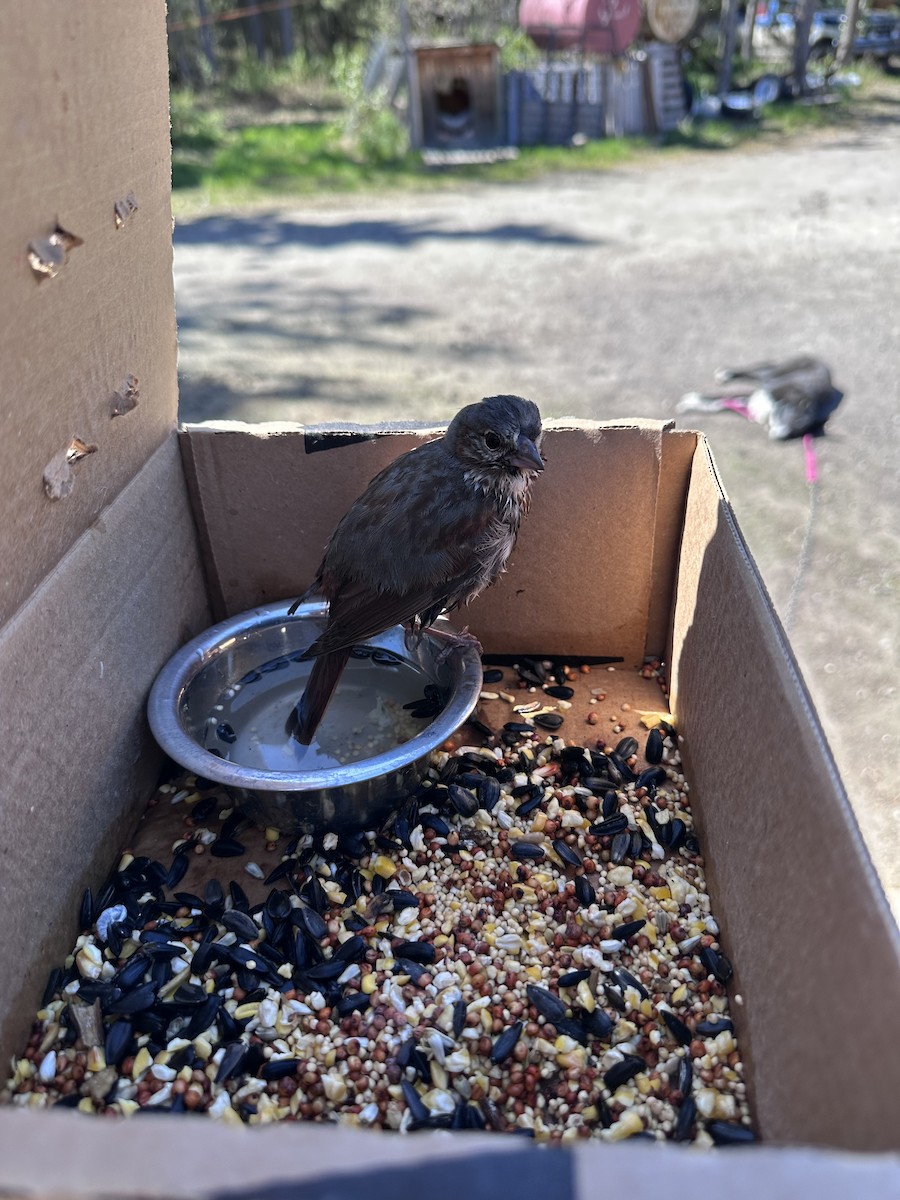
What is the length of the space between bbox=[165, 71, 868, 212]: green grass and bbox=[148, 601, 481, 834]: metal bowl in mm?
10091

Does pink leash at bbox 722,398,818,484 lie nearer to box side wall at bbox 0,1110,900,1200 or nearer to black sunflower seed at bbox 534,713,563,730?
black sunflower seed at bbox 534,713,563,730

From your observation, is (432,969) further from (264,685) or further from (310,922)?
(264,685)

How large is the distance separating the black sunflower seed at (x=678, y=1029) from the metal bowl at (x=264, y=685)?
2.45 ft

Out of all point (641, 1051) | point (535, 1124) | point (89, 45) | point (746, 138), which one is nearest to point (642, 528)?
point (641, 1051)

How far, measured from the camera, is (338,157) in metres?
13.3

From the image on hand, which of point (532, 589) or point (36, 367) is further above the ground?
point (36, 367)

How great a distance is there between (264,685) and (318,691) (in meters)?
0.34

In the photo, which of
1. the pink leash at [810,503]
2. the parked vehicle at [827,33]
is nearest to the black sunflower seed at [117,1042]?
the pink leash at [810,503]

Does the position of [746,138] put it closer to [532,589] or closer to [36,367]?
[532,589]

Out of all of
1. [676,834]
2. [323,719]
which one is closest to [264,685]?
[323,719]

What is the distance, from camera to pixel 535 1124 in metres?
1.80

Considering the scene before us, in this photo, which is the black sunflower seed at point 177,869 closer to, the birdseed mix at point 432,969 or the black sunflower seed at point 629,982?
the birdseed mix at point 432,969

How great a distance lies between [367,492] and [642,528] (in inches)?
30.5

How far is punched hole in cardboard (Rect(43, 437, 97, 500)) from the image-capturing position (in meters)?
2.11
